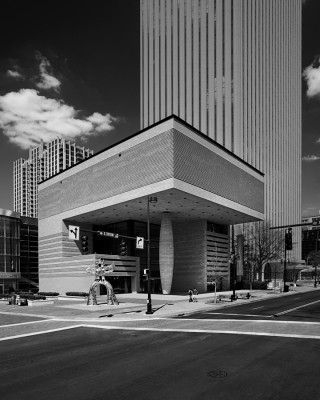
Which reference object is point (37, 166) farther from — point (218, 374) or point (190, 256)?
point (218, 374)

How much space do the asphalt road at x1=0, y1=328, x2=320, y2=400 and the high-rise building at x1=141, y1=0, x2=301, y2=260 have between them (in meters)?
98.2

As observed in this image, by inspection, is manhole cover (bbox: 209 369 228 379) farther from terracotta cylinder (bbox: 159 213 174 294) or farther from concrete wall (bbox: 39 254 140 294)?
concrete wall (bbox: 39 254 140 294)

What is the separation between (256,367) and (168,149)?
3130 centimetres

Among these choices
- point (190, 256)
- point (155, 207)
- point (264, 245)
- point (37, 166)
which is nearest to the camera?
point (155, 207)

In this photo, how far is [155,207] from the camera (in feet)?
163

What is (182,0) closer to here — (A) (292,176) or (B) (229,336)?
(A) (292,176)

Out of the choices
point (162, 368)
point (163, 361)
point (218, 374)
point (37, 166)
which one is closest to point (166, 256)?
point (163, 361)

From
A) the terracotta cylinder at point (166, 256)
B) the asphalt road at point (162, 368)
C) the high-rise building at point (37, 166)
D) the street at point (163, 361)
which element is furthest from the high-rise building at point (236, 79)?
the asphalt road at point (162, 368)

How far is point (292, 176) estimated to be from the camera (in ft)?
490

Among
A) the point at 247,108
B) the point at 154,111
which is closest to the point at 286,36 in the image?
the point at 247,108

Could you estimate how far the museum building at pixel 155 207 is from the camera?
4231 centimetres

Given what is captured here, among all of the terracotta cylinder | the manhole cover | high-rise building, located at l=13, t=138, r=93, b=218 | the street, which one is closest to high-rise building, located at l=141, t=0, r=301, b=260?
high-rise building, located at l=13, t=138, r=93, b=218

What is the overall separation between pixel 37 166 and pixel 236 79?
98861 mm

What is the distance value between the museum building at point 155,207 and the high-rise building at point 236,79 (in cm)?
5679
